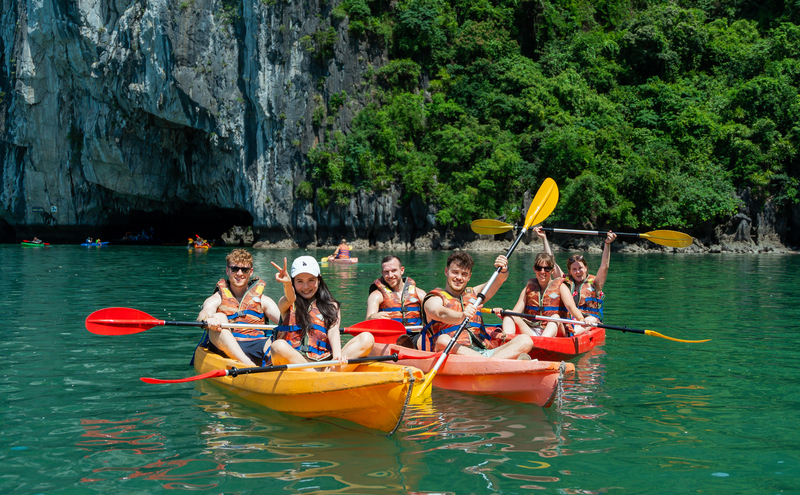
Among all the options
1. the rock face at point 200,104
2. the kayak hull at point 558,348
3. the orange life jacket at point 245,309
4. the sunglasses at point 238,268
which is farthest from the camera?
the rock face at point 200,104

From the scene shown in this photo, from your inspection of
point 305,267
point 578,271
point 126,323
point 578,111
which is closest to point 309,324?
point 305,267

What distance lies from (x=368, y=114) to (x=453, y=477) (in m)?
34.2

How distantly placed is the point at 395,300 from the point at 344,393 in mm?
2299

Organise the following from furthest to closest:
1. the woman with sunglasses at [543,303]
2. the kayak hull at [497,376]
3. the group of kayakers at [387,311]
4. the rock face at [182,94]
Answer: the rock face at [182,94], the woman with sunglasses at [543,303], the group of kayakers at [387,311], the kayak hull at [497,376]

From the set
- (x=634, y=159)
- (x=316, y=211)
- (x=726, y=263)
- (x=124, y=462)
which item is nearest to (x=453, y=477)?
(x=124, y=462)

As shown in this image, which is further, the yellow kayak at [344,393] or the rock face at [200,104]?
the rock face at [200,104]

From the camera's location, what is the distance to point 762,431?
4695 mm

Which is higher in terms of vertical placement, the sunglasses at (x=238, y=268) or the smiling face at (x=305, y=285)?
the sunglasses at (x=238, y=268)

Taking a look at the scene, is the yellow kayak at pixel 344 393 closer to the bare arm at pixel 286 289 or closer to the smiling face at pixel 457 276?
the bare arm at pixel 286 289

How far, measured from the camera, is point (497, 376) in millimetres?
5438

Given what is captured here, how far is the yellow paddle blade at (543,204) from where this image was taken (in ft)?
28.8

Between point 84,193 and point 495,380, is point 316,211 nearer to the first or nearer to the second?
point 84,193

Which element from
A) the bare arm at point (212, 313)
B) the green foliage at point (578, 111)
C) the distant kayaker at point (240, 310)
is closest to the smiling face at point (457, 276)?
the distant kayaker at point (240, 310)

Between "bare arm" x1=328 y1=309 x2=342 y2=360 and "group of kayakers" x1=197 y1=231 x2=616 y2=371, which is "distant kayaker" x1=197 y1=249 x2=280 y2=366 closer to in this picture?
"group of kayakers" x1=197 y1=231 x2=616 y2=371
